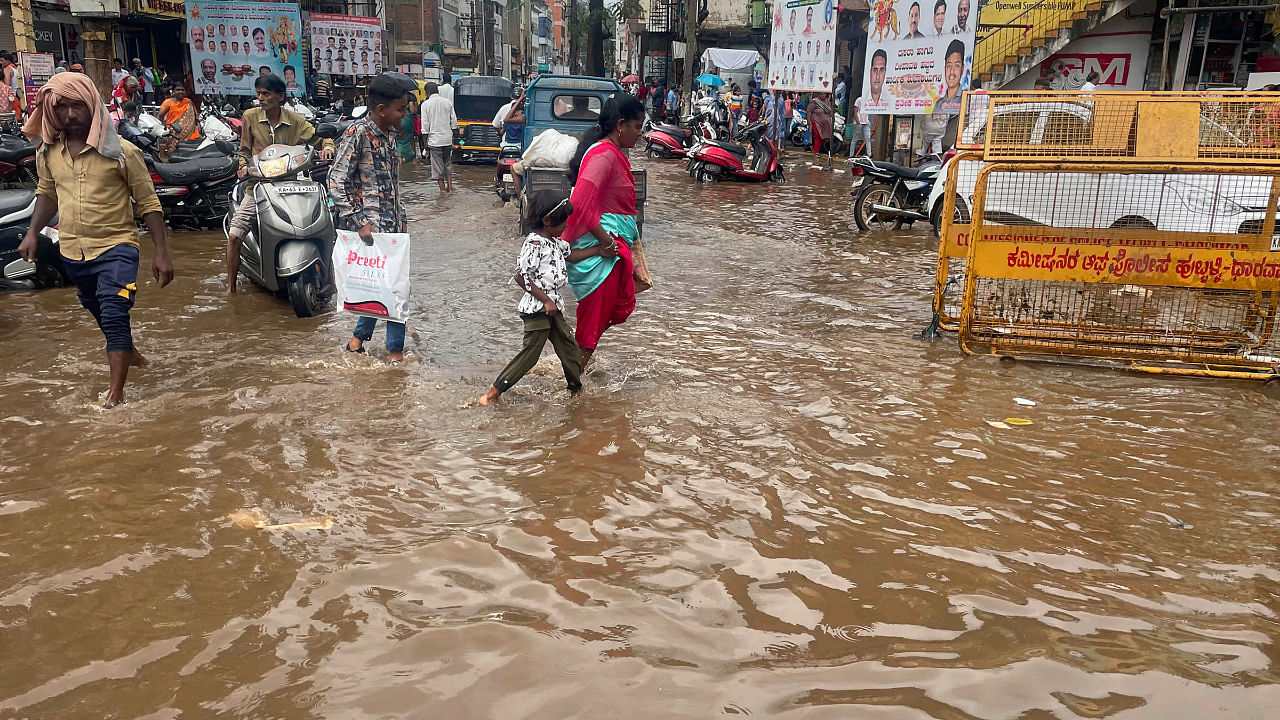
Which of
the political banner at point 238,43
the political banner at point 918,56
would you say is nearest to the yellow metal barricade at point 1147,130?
the political banner at point 918,56

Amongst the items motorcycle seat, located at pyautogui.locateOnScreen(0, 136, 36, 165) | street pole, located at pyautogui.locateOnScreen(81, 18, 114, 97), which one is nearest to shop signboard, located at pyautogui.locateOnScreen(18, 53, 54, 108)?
street pole, located at pyautogui.locateOnScreen(81, 18, 114, 97)

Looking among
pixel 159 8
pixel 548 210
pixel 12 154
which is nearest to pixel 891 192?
pixel 548 210

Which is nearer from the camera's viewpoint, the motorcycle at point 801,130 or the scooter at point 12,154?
the scooter at point 12,154

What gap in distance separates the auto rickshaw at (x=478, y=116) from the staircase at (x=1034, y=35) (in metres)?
10.0

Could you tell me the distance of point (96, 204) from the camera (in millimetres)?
4742

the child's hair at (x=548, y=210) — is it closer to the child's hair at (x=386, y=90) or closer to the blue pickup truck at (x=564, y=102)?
the child's hair at (x=386, y=90)

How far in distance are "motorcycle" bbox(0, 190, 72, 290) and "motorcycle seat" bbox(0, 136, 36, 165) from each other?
11.7ft

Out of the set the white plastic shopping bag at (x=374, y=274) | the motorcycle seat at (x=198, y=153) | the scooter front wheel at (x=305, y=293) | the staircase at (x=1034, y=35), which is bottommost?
the scooter front wheel at (x=305, y=293)

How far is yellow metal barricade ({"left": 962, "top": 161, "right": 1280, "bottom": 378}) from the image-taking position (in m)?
5.84

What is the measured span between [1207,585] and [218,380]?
4945 millimetres

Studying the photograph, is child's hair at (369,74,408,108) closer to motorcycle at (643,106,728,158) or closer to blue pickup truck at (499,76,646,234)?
blue pickup truck at (499,76,646,234)

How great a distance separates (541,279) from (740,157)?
13.3 meters

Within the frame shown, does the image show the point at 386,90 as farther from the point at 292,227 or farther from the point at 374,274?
the point at 292,227

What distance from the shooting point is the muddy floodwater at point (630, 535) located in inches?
104
